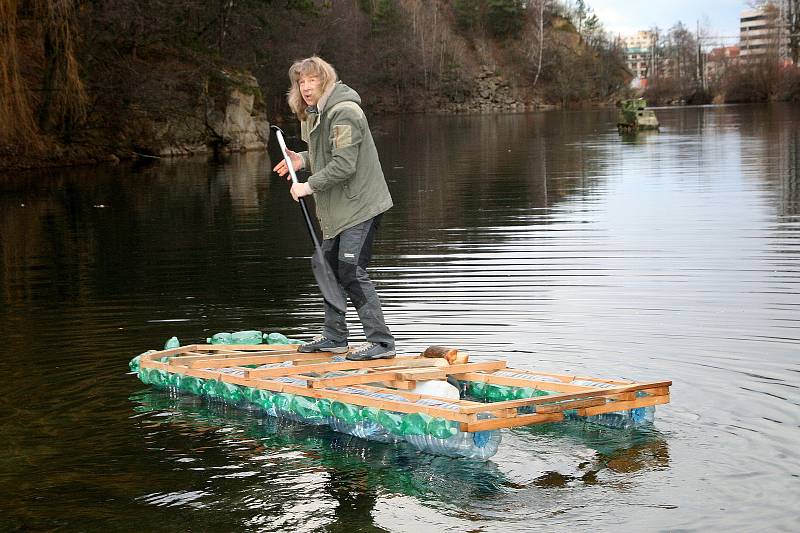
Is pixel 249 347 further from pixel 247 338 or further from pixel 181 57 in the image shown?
pixel 181 57

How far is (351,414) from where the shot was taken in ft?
21.0

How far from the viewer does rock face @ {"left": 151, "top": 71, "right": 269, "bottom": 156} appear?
39531mm

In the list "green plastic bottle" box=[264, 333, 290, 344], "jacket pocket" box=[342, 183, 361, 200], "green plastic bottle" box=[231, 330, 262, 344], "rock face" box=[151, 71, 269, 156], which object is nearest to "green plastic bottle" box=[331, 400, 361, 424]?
"jacket pocket" box=[342, 183, 361, 200]

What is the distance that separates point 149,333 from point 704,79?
115m

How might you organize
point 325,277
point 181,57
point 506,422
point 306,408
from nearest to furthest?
1. point 506,422
2. point 306,408
3. point 325,277
4. point 181,57

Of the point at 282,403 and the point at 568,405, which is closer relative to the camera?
the point at 568,405

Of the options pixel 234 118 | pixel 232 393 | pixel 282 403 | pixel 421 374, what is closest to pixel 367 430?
pixel 421 374

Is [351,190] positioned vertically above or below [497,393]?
above

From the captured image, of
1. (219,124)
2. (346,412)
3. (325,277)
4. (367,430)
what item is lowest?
(367,430)

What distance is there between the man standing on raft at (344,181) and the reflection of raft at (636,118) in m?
41.7

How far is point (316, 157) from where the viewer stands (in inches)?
291

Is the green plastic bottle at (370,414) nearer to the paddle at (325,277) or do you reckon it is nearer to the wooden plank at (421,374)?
the wooden plank at (421,374)

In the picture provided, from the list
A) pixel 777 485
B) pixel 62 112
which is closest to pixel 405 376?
pixel 777 485

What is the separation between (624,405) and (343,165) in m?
2.36
